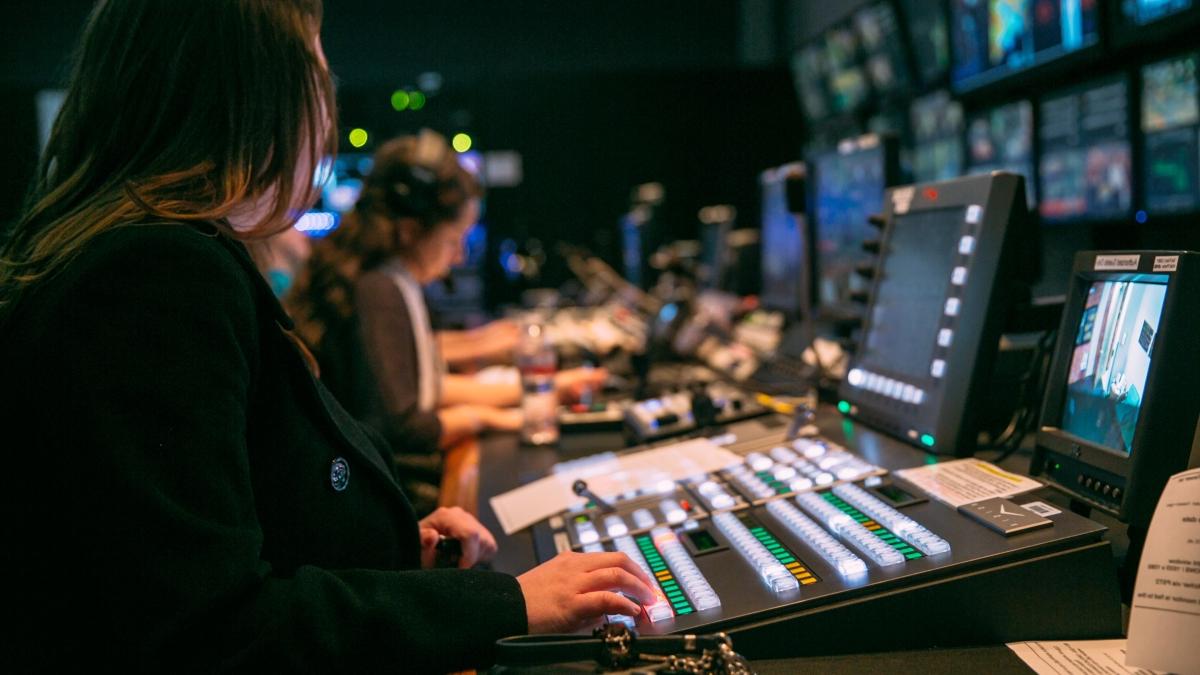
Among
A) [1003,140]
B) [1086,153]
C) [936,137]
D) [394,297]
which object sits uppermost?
[936,137]

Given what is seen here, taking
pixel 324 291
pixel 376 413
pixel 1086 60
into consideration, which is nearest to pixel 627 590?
pixel 376 413

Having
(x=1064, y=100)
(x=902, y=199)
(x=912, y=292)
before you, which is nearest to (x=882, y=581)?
(x=912, y=292)

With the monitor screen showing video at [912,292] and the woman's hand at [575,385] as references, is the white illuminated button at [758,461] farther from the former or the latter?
the woman's hand at [575,385]

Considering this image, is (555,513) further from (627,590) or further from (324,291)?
(324,291)

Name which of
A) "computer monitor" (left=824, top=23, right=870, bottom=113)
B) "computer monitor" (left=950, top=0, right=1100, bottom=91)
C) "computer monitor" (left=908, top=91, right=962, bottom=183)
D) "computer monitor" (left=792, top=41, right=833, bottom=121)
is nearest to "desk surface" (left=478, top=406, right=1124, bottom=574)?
"computer monitor" (left=950, top=0, right=1100, bottom=91)

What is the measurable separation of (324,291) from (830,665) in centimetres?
173

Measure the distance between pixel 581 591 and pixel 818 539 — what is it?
9.7 inches

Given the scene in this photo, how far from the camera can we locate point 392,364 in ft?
7.11

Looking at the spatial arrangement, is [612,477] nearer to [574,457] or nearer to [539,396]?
[574,457]

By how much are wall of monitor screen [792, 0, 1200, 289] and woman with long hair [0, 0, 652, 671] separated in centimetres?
164

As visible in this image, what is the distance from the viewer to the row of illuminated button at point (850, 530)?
0.82 m

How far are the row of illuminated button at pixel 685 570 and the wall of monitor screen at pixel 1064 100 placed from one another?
1.44 m

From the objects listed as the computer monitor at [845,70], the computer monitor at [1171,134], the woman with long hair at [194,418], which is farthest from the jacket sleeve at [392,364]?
the computer monitor at [845,70]

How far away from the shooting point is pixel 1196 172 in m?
2.35
